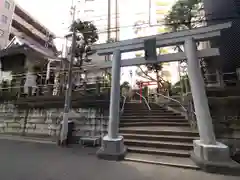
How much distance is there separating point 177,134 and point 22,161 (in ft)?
17.7

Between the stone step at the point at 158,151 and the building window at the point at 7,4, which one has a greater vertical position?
the building window at the point at 7,4

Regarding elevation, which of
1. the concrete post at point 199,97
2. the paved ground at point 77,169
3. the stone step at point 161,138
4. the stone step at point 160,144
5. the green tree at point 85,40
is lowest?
the paved ground at point 77,169

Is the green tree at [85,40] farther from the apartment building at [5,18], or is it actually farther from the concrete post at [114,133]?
the apartment building at [5,18]

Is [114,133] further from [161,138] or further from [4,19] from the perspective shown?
[4,19]

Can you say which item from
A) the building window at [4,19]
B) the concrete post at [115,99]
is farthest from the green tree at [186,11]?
the building window at [4,19]

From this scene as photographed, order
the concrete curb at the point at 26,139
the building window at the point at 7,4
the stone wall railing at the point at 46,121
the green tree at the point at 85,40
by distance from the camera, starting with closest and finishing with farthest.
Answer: the stone wall railing at the point at 46,121 < the concrete curb at the point at 26,139 < the green tree at the point at 85,40 < the building window at the point at 7,4

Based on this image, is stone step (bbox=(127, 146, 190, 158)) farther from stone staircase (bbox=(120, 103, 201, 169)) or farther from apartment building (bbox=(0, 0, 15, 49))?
apartment building (bbox=(0, 0, 15, 49))

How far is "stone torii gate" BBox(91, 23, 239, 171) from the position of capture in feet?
14.9

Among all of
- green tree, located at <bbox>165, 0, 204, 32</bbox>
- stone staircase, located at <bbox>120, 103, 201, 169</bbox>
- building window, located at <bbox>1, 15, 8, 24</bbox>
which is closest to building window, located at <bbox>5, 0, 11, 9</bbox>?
building window, located at <bbox>1, 15, 8, 24</bbox>

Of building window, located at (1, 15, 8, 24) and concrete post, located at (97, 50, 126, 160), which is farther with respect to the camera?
building window, located at (1, 15, 8, 24)

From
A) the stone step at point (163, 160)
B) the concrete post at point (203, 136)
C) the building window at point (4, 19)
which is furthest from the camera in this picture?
the building window at point (4, 19)

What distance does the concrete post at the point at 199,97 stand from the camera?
4.78 meters

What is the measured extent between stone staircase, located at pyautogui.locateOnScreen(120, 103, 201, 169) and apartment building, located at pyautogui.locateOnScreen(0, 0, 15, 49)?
25240 millimetres

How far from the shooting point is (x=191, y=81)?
5.43 metres
